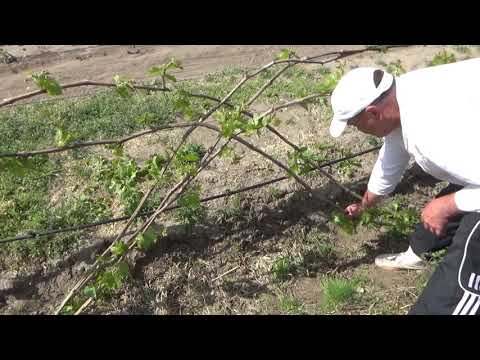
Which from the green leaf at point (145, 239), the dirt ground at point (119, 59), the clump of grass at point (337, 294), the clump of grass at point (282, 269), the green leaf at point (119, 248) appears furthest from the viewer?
the dirt ground at point (119, 59)

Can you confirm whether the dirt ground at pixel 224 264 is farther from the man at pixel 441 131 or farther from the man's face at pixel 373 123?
the man's face at pixel 373 123

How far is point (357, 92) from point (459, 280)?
0.95 meters

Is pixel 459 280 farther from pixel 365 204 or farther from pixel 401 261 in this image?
pixel 401 261

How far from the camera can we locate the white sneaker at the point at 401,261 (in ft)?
10.1

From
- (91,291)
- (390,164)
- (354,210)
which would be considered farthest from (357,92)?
(91,291)

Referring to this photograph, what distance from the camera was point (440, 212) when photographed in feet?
7.59

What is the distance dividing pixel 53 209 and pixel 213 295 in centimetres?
134

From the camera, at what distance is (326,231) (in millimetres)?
3457

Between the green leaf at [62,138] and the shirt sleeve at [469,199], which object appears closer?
the shirt sleeve at [469,199]

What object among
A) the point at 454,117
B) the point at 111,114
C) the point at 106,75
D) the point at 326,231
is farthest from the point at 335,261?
Result: the point at 106,75

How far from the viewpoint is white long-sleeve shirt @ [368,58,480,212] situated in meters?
2.05

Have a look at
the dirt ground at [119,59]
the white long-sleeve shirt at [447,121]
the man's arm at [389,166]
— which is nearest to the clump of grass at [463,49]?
the dirt ground at [119,59]

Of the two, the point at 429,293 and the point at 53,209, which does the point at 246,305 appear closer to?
the point at 429,293

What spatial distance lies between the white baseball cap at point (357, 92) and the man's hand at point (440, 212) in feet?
1.90
